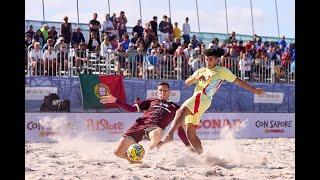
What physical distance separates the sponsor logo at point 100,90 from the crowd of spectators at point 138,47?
23.7 inches

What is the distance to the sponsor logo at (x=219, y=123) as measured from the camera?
608 inches

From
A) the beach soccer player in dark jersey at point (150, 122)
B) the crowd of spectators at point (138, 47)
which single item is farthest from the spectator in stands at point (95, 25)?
the beach soccer player in dark jersey at point (150, 122)

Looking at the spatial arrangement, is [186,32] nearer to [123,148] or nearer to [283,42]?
[283,42]

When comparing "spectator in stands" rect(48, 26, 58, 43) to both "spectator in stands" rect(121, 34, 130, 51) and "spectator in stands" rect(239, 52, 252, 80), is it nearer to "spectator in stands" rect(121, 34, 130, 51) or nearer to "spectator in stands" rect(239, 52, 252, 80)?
"spectator in stands" rect(121, 34, 130, 51)

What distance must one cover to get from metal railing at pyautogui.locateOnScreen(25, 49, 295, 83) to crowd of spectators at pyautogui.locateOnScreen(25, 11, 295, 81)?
0.9 inches

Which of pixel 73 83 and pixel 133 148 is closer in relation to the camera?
pixel 133 148

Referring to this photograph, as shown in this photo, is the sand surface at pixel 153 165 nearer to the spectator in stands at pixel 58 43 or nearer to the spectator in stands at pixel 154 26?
the spectator in stands at pixel 58 43

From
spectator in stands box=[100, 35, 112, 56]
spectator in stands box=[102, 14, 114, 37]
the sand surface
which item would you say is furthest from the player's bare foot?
spectator in stands box=[102, 14, 114, 37]

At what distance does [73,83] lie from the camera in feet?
46.5

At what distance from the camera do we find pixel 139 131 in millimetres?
8805
